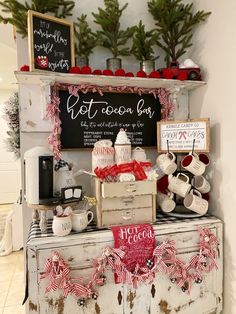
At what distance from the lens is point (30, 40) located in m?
1.36

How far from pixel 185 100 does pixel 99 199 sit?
949 mm

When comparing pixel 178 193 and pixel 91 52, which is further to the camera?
pixel 91 52

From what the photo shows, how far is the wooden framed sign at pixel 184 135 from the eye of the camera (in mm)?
1485

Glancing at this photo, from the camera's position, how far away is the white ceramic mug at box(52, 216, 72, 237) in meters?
1.25

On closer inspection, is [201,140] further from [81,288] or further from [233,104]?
[81,288]

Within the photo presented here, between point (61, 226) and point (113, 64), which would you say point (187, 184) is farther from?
point (113, 64)

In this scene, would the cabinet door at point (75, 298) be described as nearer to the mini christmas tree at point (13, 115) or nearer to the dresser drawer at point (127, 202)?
the dresser drawer at point (127, 202)

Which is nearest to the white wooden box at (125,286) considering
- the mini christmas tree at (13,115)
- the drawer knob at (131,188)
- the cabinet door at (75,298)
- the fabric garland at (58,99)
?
the cabinet door at (75,298)

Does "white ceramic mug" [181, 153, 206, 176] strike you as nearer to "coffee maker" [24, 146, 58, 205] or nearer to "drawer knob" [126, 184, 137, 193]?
"drawer knob" [126, 184, 137, 193]

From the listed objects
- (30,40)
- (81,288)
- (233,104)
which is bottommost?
(81,288)

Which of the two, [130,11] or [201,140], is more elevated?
[130,11]

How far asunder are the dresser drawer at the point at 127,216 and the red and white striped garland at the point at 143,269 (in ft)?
0.48

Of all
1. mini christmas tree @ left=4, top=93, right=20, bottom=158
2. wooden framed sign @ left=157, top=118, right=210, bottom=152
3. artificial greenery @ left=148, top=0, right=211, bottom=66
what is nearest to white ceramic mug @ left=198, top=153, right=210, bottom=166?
wooden framed sign @ left=157, top=118, right=210, bottom=152

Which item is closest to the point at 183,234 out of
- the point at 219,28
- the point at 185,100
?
the point at 185,100
